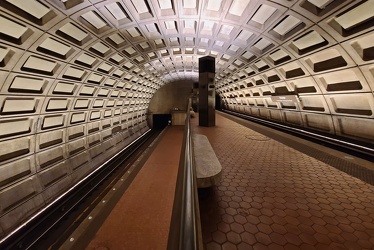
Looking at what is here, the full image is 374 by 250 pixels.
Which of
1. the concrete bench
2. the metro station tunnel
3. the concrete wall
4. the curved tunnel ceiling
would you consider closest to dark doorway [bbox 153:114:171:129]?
the concrete wall

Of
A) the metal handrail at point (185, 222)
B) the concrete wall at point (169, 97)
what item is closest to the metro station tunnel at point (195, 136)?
the metal handrail at point (185, 222)

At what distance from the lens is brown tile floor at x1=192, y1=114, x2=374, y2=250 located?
1996mm

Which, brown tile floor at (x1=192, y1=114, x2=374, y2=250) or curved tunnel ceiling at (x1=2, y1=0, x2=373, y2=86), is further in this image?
curved tunnel ceiling at (x1=2, y1=0, x2=373, y2=86)

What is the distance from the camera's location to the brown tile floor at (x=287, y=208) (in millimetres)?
1996

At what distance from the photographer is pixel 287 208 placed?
8.40 ft

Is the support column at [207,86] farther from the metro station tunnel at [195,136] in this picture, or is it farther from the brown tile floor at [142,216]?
the brown tile floor at [142,216]

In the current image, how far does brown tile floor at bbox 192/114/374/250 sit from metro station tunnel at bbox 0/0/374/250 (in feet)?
0.06

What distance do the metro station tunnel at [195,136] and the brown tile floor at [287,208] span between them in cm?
2

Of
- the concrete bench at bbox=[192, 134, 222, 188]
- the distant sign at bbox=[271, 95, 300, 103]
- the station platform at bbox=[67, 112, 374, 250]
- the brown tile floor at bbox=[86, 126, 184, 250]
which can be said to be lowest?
the brown tile floor at bbox=[86, 126, 184, 250]

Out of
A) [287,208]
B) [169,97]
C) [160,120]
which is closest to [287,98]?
[287,208]

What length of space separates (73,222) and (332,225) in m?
8.59

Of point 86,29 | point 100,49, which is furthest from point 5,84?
point 100,49

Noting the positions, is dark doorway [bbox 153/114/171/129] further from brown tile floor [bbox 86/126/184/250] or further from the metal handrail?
the metal handrail

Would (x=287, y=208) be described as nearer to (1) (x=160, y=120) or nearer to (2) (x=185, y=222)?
(2) (x=185, y=222)
